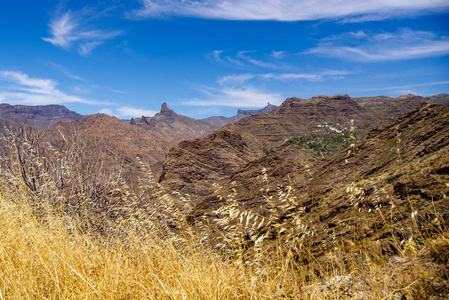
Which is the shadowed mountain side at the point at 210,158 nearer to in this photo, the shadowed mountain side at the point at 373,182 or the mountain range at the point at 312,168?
the mountain range at the point at 312,168

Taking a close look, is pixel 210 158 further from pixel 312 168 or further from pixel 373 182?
pixel 312 168

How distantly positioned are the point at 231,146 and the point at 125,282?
322 ft

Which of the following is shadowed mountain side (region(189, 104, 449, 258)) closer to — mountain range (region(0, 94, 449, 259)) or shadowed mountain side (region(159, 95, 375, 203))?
mountain range (region(0, 94, 449, 259))

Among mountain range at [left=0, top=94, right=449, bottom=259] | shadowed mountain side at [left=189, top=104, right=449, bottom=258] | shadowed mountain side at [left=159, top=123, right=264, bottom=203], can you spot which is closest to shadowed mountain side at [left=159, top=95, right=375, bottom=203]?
shadowed mountain side at [left=159, top=123, right=264, bottom=203]

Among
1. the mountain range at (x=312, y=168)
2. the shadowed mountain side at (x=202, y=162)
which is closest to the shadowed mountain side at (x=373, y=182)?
the mountain range at (x=312, y=168)

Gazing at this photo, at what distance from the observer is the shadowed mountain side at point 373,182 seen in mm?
6902

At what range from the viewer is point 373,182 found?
930cm

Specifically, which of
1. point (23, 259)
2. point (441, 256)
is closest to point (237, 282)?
point (441, 256)

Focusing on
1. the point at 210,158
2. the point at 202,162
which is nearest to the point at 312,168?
the point at 202,162

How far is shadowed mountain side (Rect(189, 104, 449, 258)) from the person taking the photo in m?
6.90

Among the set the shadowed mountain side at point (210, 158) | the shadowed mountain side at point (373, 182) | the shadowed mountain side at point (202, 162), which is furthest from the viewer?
the shadowed mountain side at point (210, 158)

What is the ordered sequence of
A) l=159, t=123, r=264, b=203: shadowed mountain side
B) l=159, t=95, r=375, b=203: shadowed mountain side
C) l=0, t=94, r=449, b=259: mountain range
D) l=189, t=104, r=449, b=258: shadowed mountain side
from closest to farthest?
l=0, t=94, r=449, b=259: mountain range → l=189, t=104, r=449, b=258: shadowed mountain side → l=159, t=123, r=264, b=203: shadowed mountain side → l=159, t=95, r=375, b=203: shadowed mountain side

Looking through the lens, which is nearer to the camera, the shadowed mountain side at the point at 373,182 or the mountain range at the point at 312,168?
the mountain range at the point at 312,168

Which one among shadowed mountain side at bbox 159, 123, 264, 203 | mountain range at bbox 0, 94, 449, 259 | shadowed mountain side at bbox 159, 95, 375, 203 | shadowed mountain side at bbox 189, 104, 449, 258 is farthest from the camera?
shadowed mountain side at bbox 159, 95, 375, 203
